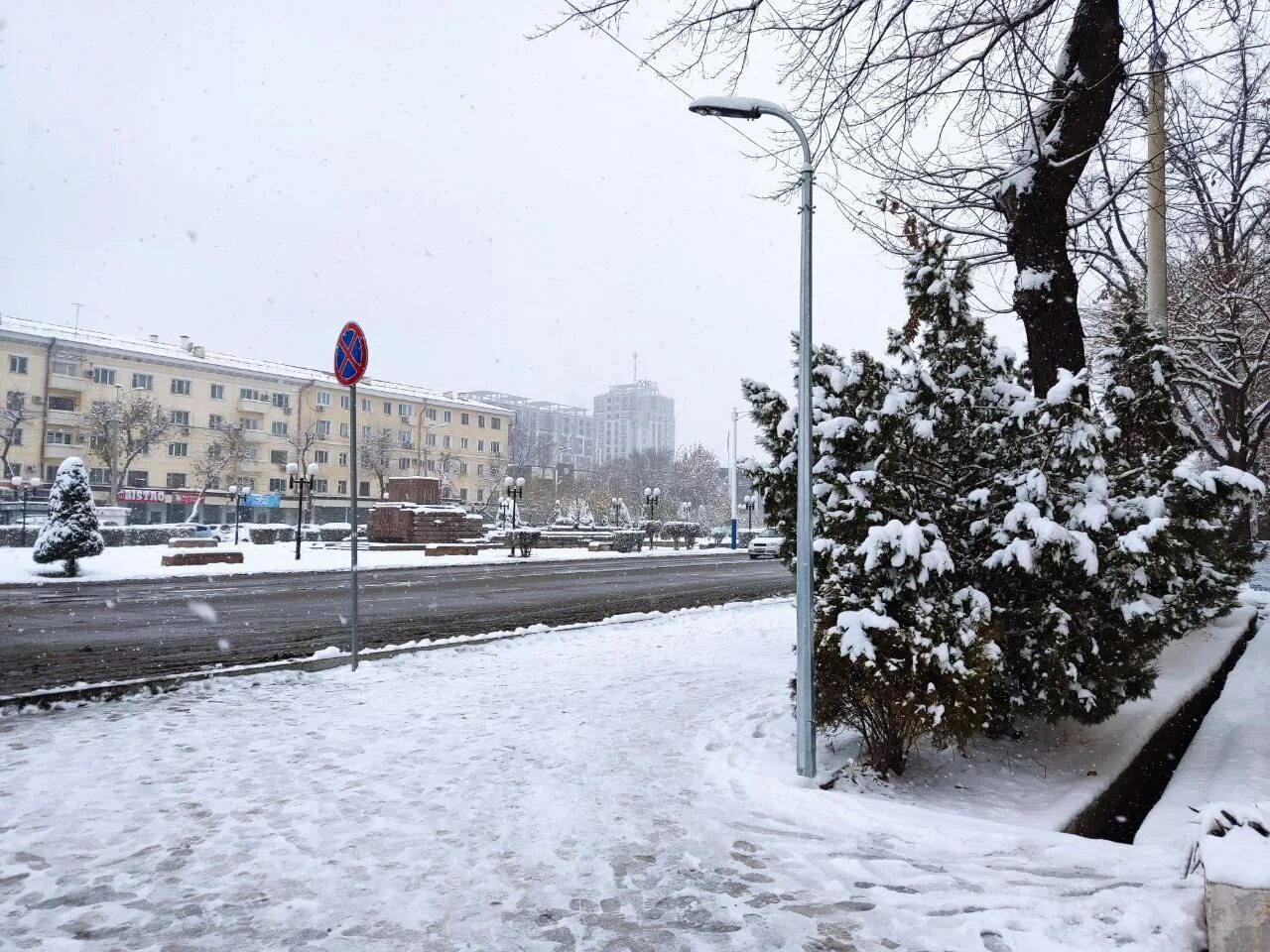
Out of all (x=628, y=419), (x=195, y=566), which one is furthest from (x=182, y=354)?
(x=628, y=419)

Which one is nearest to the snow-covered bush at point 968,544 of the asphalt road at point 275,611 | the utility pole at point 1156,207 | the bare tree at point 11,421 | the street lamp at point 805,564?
the street lamp at point 805,564

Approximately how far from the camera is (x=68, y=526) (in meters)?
20.5

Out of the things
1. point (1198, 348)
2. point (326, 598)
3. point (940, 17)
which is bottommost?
point (326, 598)

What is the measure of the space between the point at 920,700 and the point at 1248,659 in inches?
317

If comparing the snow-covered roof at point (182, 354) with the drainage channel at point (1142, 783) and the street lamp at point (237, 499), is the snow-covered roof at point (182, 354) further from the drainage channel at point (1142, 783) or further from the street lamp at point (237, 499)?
the drainage channel at point (1142, 783)

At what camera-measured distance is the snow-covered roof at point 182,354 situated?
2378 inches

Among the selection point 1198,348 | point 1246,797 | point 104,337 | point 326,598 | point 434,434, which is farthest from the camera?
point 434,434

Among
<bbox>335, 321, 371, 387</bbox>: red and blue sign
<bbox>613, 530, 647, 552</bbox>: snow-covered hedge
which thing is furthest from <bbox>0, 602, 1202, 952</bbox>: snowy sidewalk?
<bbox>613, 530, 647, 552</bbox>: snow-covered hedge

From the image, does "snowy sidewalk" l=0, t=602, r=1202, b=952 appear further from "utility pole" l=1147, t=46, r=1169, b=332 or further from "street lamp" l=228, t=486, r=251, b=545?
"street lamp" l=228, t=486, r=251, b=545

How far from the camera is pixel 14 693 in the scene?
6.73m

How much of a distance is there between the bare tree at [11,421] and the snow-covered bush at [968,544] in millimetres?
54943

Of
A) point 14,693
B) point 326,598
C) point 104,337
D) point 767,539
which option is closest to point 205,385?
point 104,337

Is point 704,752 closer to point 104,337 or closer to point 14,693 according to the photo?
point 14,693

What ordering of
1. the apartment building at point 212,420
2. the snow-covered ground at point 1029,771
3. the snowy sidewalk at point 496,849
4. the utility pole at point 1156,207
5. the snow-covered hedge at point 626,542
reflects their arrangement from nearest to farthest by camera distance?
the snowy sidewalk at point 496,849 < the snow-covered ground at point 1029,771 < the utility pole at point 1156,207 < the snow-covered hedge at point 626,542 < the apartment building at point 212,420
